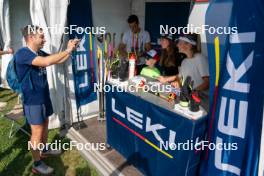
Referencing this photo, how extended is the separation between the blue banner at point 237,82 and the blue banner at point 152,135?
0.71 feet

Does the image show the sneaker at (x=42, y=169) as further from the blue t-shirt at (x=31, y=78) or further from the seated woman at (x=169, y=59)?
the seated woman at (x=169, y=59)

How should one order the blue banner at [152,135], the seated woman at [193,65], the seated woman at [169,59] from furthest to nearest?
the seated woman at [169,59] → the seated woman at [193,65] → the blue banner at [152,135]

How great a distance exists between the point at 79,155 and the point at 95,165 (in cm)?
38

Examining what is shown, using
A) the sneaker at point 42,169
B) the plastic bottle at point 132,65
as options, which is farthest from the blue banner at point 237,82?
the sneaker at point 42,169

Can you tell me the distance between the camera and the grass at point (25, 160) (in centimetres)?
297

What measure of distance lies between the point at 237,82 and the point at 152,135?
96cm

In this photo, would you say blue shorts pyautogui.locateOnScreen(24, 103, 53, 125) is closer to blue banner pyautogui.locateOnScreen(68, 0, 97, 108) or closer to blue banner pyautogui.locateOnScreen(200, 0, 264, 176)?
blue banner pyautogui.locateOnScreen(68, 0, 97, 108)

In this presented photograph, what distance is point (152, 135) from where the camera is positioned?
2426 millimetres

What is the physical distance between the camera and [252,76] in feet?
5.76

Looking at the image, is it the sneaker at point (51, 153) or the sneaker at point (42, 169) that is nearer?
the sneaker at point (42, 169)

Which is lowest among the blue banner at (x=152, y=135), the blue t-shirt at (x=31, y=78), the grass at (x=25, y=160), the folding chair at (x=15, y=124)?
the grass at (x=25, y=160)

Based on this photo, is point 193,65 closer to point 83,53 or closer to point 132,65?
point 132,65

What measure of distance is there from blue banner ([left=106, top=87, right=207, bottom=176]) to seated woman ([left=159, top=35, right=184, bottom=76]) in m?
0.70

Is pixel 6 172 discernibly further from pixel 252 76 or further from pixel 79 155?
pixel 252 76
